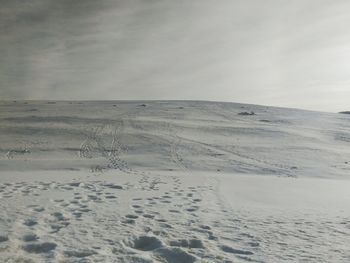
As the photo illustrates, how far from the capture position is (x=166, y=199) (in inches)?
386

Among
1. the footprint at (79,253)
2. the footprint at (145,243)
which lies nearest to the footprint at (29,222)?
the footprint at (79,253)

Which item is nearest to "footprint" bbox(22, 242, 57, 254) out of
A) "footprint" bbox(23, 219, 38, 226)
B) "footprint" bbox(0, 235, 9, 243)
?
"footprint" bbox(0, 235, 9, 243)

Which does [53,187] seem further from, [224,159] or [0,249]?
[224,159]

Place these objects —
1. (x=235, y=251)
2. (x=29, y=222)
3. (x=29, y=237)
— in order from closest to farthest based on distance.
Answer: (x=235, y=251) < (x=29, y=237) < (x=29, y=222)

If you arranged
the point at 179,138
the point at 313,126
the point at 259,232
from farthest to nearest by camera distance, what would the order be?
the point at 313,126 < the point at 179,138 < the point at 259,232

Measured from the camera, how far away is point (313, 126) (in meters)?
36.6

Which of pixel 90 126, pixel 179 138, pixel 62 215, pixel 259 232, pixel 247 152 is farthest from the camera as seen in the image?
pixel 90 126

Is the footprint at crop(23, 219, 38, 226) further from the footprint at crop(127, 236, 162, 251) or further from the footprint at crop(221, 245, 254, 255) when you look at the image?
the footprint at crop(221, 245, 254, 255)

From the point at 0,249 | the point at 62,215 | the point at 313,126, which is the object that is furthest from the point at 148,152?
the point at 313,126

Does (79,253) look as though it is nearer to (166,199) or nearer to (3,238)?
(3,238)

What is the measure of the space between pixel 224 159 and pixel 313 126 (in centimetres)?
1925

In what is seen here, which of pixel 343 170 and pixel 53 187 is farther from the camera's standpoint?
pixel 343 170

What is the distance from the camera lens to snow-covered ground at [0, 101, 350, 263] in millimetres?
6266

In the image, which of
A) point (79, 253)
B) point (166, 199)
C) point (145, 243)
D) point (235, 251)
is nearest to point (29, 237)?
point (79, 253)
